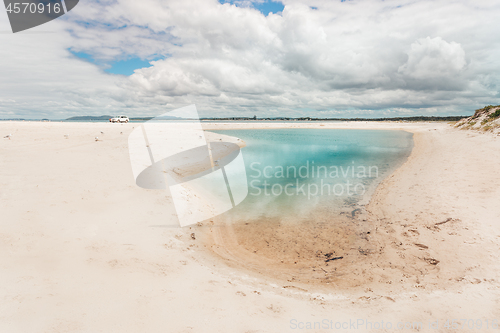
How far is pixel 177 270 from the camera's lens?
240 inches

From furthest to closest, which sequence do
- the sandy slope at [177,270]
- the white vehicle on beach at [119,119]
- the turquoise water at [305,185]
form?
the white vehicle on beach at [119,119]
the turquoise water at [305,185]
the sandy slope at [177,270]

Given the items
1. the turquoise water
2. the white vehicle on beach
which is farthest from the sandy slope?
the white vehicle on beach

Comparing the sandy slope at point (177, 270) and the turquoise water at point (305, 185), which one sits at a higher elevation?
the sandy slope at point (177, 270)

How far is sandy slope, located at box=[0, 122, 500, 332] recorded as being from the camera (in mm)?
4305

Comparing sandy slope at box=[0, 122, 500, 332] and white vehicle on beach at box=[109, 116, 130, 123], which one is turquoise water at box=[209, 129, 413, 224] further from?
white vehicle on beach at box=[109, 116, 130, 123]

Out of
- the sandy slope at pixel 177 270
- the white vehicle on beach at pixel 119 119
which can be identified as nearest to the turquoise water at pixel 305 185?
the sandy slope at pixel 177 270

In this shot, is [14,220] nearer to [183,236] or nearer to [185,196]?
[183,236]

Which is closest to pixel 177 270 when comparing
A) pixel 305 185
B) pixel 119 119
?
pixel 305 185

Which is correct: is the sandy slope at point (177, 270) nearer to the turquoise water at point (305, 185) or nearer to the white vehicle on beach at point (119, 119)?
the turquoise water at point (305, 185)

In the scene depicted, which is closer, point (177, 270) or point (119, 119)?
point (177, 270)

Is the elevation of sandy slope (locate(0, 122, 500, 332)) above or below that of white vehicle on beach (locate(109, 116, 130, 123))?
below

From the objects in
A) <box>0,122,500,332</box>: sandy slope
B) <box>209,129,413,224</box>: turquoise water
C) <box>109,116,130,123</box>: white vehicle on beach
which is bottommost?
<box>209,129,413,224</box>: turquoise water

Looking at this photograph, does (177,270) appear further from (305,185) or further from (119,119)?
(119,119)

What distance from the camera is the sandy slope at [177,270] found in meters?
4.30
